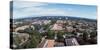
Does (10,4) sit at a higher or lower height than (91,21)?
higher

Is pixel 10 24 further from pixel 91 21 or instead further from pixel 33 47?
pixel 91 21

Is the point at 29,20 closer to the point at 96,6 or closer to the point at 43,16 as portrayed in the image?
the point at 43,16

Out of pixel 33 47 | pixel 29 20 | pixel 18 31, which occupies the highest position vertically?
pixel 29 20
